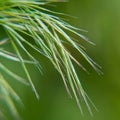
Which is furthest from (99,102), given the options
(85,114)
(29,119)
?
(29,119)

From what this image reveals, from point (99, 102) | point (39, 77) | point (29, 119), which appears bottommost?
point (99, 102)

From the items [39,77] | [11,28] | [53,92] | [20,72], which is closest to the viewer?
[11,28]

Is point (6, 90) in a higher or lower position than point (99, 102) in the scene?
higher

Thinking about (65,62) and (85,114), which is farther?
(85,114)

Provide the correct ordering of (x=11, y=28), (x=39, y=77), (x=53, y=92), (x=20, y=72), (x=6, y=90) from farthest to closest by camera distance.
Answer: (x=53, y=92) < (x=39, y=77) < (x=20, y=72) < (x=11, y=28) < (x=6, y=90)

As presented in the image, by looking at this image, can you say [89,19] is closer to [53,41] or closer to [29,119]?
[29,119]

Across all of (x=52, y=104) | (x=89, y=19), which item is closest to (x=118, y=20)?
(x=89, y=19)
